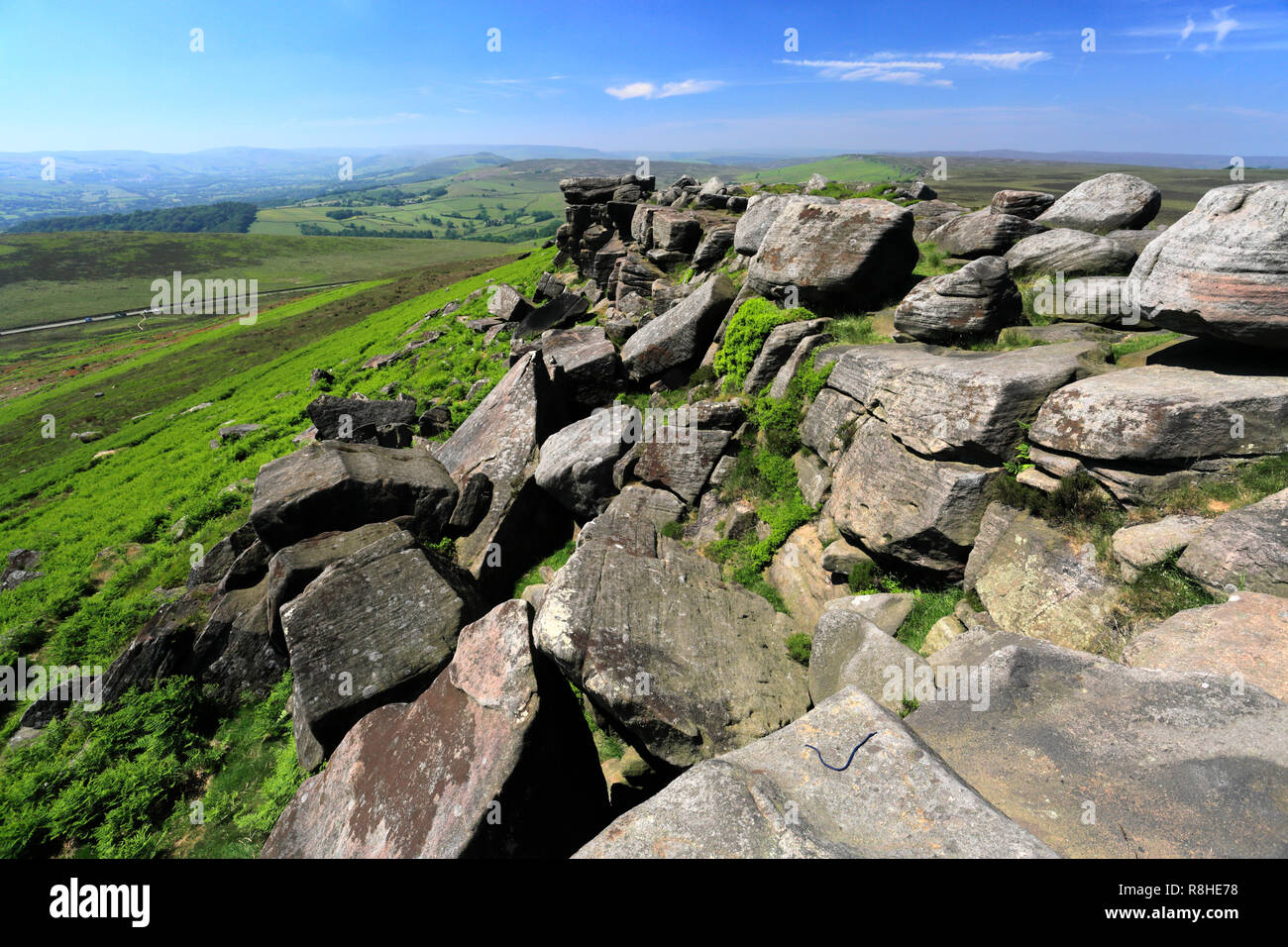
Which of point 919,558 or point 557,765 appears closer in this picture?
point 557,765

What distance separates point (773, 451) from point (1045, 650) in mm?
8582

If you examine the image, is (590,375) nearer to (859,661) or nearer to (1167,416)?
(859,661)

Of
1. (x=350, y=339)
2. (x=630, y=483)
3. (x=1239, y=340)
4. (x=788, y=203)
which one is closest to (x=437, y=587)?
(x=630, y=483)

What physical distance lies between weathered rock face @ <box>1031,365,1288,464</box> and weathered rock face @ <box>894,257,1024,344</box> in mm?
A: 4392

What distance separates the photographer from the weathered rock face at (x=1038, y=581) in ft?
27.6

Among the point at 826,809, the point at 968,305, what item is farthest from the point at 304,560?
the point at 968,305

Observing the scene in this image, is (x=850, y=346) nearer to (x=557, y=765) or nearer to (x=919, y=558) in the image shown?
(x=919, y=558)

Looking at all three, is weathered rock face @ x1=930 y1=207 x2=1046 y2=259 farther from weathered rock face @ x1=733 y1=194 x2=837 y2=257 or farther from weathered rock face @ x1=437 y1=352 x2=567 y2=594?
weathered rock face @ x1=437 y1=352 x2=567 y2=594

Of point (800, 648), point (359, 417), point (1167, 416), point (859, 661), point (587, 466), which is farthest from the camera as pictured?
point (359, 417)

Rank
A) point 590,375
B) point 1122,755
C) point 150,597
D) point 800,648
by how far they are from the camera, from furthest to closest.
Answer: point 590,375 → point 150,597 → point 800,648 → point 1122,755

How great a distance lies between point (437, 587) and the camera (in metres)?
12.0

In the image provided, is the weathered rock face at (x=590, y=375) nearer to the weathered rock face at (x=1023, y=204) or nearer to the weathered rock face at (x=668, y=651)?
the weathered rock face at (x=668, y=651)

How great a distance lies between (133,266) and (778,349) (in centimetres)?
24684

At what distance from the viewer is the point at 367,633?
441 inches
